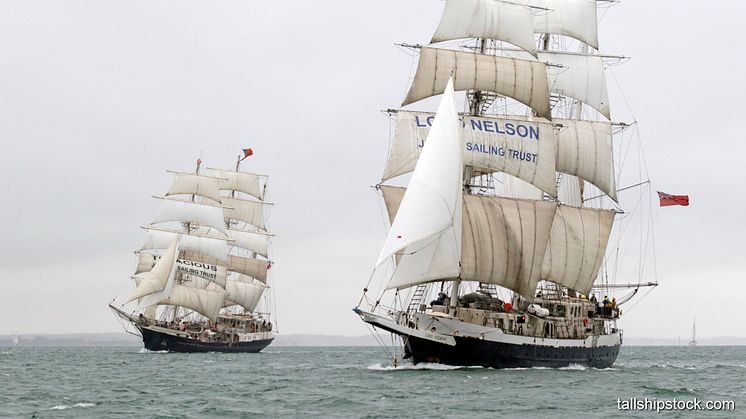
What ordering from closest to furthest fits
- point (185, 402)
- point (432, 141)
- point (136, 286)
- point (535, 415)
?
point (535, 415), point (185, 402), point (432, 141), point (136, 286)

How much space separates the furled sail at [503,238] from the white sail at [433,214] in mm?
4274

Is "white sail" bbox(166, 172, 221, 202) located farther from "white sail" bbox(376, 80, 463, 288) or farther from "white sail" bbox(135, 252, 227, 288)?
"white sail" bbox(376, 80, 463, 288)

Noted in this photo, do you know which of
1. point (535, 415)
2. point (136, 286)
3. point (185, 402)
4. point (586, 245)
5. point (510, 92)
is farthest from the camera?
point (136, 286)

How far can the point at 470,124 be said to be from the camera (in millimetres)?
69750

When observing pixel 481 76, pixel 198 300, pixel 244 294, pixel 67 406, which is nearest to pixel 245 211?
pixel 244 294

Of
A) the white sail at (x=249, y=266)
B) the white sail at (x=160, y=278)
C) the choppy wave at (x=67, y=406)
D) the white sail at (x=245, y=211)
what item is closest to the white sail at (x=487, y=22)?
the choppy wave at (x=67, y=406)

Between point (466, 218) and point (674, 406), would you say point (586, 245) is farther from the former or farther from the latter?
point (674, 406)

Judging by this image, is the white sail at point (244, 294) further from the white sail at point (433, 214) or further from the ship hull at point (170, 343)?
the white sail at point (433, 214)

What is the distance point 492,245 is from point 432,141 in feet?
38.7

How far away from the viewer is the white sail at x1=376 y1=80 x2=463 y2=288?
54.3 metres

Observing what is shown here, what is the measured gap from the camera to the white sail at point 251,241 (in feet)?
452

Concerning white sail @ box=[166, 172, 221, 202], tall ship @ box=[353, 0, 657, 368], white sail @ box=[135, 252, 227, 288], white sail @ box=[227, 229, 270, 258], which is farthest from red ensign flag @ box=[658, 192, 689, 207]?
white sail @ box=[227, 229, 270, 258]

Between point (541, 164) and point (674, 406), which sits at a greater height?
point (541, 164)

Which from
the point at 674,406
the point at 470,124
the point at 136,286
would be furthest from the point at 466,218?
the point at 136,286
